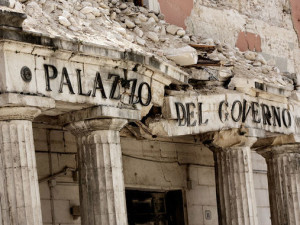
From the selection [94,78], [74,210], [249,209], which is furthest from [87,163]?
[249,209]

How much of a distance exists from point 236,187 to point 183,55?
8.98ft

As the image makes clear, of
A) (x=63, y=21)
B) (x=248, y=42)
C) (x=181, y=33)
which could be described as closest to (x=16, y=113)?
(x=63, y=21)

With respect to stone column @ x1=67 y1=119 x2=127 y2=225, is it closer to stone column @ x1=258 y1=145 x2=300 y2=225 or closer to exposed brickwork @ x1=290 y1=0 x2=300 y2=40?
stone column @ x1=258 y1=145 x2=300 y2=225

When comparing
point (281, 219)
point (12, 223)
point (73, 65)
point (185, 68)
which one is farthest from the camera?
point (281, 219)

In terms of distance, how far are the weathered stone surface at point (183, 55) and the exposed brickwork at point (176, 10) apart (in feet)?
6.00

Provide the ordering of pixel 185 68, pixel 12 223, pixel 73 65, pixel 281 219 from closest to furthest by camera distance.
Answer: pixel 12 223 < pixel 73 65 < pixel 185 68 < pixel 281 219

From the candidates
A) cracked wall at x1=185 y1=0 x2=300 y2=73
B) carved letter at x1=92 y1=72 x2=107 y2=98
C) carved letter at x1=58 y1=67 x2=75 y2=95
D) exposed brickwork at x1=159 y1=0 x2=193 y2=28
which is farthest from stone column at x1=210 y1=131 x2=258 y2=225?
carved letter at x1=58 y1=67 x2=75 y2=95

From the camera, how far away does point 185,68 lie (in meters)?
18.3

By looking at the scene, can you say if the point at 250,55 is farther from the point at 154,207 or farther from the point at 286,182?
the point at 154,207

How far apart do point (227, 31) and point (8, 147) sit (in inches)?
325

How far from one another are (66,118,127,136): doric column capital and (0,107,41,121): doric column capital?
1.46m

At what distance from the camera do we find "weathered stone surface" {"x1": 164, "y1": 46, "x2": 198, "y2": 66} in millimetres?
17812

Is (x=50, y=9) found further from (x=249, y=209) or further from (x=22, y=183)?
(x=249, y=209)

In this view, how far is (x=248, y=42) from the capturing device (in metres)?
22.3
